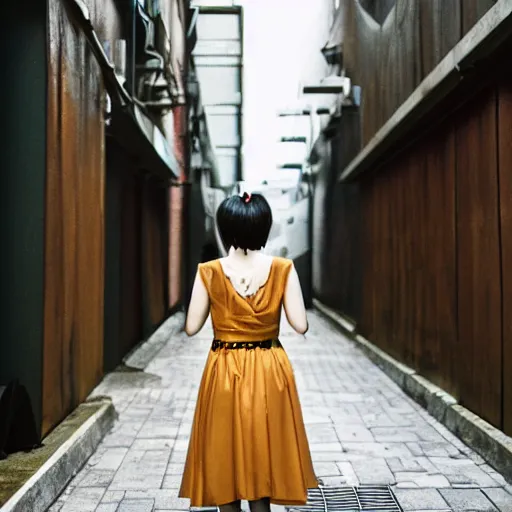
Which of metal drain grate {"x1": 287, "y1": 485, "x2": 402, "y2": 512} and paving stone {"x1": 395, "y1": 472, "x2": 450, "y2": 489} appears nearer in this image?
metal drain grate {"x1": 287, "y1": 485, "x2": 402, "y2": 512}

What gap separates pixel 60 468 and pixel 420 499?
237 centimetres

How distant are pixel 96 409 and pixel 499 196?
384cm

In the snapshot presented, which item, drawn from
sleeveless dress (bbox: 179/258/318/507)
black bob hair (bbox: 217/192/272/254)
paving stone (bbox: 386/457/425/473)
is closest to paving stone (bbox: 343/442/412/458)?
paving stone (bbox: 386/457/425/473)

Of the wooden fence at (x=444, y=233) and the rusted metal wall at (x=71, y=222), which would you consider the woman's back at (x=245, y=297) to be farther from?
the wooden fence at (x=444, y=233)

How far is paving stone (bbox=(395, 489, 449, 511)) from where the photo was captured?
4328mm

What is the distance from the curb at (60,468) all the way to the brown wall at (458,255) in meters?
3.20

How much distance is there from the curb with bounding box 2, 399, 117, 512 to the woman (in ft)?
3.09

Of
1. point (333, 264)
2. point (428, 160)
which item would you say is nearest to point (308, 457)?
point (428, 160)

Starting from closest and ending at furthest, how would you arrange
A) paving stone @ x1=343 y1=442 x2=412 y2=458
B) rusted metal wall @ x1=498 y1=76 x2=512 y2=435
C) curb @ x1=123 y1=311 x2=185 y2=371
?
rusted metal wall @ x1=498 y1=76 x2=512 y2=435 → paving stone @ x1=343 y1=442 x2=412 y2=458 → curb @ x1=123 y1=311 x2=185 y2=371

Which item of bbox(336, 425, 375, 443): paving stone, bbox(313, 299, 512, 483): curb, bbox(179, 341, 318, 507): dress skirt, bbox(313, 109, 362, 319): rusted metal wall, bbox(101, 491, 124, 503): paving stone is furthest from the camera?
bbox(313, 109, 362, 319): rusted metal wall

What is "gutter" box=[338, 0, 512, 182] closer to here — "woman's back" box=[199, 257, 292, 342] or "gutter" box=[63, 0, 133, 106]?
"woman's back" box=[199, 257, 292, 342]

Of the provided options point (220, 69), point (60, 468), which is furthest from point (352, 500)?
point (220, 69)

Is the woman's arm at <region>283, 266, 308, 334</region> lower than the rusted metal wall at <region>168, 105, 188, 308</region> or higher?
lower

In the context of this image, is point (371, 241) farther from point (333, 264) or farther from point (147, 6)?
point (333, 264)
